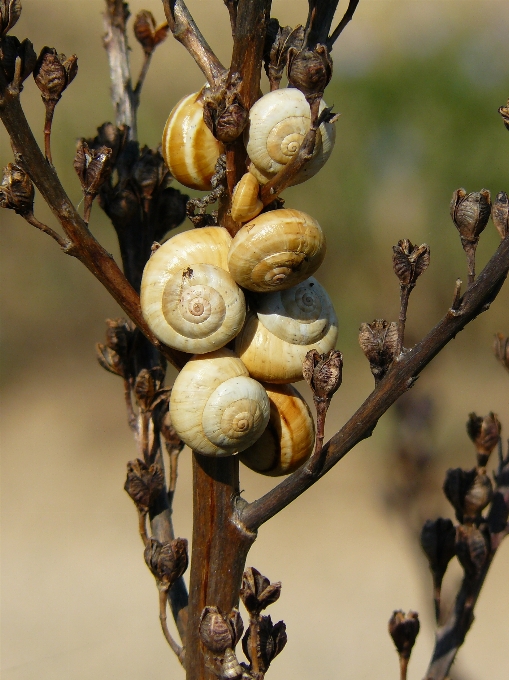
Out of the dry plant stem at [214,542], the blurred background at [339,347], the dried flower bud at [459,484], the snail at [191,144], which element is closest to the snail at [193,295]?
the snail at [191,144]

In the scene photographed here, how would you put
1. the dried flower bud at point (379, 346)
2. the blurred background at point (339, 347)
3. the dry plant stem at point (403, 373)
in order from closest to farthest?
the dry plant stem at point (403, 373) → the dried flower bud at point (379, 346) → the blurred background at point (339, 347)

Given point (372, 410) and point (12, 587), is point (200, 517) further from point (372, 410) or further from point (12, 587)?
point (12, 587)

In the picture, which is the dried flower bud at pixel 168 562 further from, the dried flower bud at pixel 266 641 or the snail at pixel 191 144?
the snail at pixel 191 144

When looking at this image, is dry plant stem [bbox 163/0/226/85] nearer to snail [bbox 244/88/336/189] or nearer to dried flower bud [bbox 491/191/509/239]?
snail [bbox 244/88/336/189]

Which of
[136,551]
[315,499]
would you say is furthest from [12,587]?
[315,499]

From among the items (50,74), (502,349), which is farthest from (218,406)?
(502,349)

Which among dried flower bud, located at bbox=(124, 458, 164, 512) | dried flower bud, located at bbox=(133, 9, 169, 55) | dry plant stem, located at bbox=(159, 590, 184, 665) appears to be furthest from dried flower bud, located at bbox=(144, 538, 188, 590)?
dried flower bud, located at bbox=(133, 9, 169, 55)
